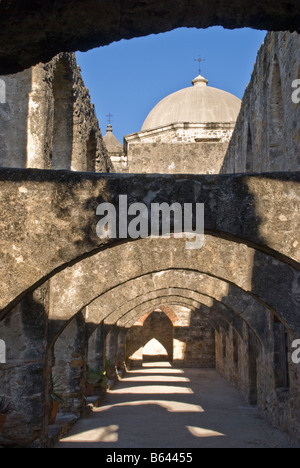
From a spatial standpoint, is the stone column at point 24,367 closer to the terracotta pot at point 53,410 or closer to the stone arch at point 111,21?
the terracotta pot at point 53,410

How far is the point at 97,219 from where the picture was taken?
410 cm

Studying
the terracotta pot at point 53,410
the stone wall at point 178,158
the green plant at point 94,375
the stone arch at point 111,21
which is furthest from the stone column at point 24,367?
the stone wall at point 178,158

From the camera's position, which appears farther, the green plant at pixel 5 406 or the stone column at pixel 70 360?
the stone column at pixel 70 360

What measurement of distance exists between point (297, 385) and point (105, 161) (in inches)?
245

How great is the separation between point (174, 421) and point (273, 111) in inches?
204

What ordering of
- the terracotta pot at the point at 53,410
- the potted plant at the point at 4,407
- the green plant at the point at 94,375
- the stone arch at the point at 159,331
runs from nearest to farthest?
the potted plant at the point at 4,407, the terracotta pot at the point at 53,410, the green plant at the point at 94,375, the stone arch at the point at 159,331

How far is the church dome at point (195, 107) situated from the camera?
904 inches

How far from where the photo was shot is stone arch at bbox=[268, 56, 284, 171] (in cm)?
765

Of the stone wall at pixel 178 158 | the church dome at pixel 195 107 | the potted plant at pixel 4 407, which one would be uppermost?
the church dome at pixel 195 107

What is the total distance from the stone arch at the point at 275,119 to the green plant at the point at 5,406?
437 cm

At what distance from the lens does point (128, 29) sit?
3.16 metres

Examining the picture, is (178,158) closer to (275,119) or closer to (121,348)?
(121,348)

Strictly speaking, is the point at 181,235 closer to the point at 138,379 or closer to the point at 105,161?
the point at 105,161
